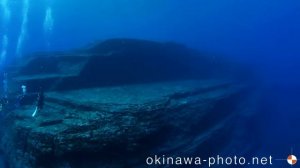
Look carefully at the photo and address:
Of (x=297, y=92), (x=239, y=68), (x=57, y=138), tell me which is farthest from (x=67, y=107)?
(x=297, y=92)

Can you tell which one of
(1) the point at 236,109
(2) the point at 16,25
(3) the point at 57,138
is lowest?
(1) the point at 236,109

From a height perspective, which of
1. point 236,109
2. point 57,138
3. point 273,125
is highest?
point 57,138

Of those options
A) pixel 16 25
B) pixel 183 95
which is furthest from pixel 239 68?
pixel 16 25

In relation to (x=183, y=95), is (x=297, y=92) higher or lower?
lower

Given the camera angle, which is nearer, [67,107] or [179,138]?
[179,138]

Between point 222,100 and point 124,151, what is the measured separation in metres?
8.73

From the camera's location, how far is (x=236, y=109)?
59.8ft

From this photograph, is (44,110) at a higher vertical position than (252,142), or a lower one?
higher

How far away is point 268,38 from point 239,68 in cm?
6778

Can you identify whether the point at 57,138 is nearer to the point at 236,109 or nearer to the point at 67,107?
the point at 67,107

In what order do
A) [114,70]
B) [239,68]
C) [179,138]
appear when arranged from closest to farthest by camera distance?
1. [179,138]
2. [114,70]
3. [239,68]

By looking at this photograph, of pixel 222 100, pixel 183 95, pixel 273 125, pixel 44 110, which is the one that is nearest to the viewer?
pixel 44 110

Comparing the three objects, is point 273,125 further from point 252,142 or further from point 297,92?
point 297,92

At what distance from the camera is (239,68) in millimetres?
29766
